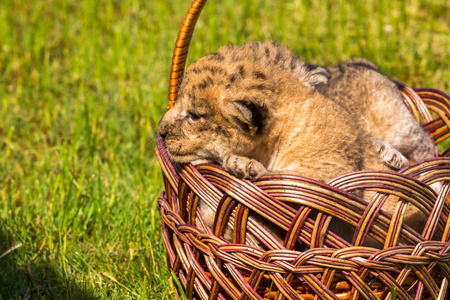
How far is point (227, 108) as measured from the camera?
255 cm

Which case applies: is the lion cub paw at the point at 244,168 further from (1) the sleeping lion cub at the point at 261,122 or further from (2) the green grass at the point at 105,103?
(2) the green grass at the point at 105,103

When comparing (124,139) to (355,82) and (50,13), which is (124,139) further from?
(50,13)

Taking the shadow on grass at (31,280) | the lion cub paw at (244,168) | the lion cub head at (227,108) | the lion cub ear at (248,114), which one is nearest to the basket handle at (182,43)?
the lion cub head at (227,108)

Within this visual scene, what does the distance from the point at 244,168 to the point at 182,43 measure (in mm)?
856

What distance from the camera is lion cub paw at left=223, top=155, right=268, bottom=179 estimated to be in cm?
239

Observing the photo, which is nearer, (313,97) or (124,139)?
(313,97)

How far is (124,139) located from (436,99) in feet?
8.61

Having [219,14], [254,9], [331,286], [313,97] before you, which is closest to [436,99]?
[313,97]

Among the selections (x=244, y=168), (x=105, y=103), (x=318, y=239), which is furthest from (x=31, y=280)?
(x=105, y=103)

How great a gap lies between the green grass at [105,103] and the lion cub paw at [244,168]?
2.98 feet

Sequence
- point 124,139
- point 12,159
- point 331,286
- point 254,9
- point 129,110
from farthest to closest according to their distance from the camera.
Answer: point 254,9
point 129,110
point 124,139
point 12,159
point 331,286

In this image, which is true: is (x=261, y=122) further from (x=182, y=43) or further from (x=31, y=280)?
(x=31, y=280)

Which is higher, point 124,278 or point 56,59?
point 56,59

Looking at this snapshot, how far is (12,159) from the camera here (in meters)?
4.20
